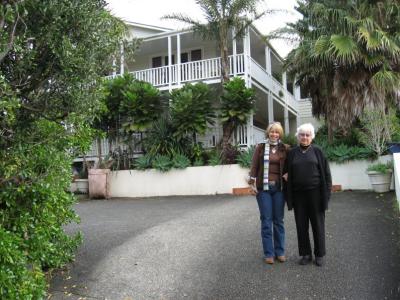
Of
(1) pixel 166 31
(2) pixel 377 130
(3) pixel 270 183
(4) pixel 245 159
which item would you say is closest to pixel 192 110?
(4) pixel 245 159

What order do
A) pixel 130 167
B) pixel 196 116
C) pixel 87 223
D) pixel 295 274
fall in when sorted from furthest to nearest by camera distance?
pixel 130 167 → pixel 196 116 → pixel 87 223 → pixel 295 274

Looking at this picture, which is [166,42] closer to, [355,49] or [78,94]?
[355,49]

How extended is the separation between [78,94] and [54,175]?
2.86 ft

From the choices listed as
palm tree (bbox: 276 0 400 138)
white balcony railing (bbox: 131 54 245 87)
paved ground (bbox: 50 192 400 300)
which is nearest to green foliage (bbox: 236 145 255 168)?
palm tree (bbox: 276 0 400 138)

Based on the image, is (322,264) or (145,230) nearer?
(322,264)

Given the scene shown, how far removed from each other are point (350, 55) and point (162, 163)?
6218 mm

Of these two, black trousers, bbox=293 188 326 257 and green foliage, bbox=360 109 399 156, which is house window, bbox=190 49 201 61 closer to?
green foliage, bbox=360 109 399 156

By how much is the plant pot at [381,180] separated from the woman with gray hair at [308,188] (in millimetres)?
6244

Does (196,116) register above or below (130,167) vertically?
above

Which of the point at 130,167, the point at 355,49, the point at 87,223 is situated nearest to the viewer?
the point at 87,223

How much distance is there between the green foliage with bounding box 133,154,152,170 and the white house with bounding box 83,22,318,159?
82.9 inches

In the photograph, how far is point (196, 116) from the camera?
44.9ft

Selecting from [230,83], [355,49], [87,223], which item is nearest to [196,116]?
[230,83]

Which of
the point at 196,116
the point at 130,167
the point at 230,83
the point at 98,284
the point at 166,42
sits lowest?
the point at 98,284
